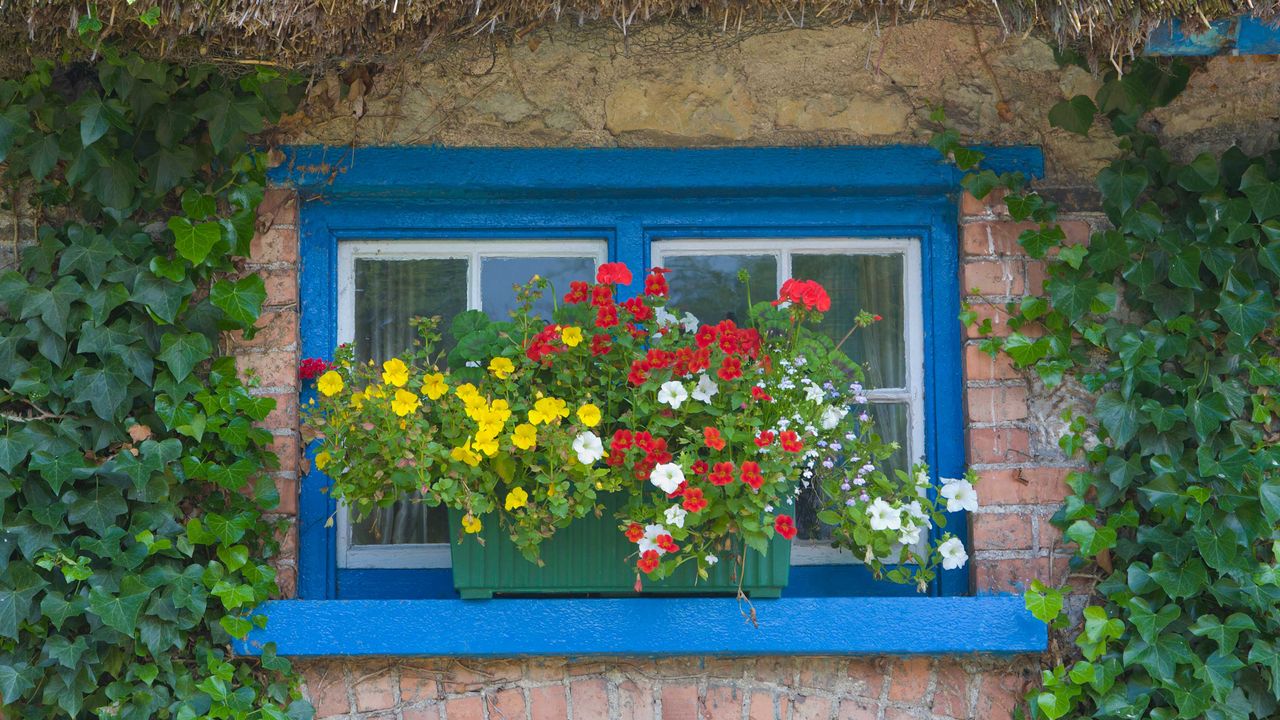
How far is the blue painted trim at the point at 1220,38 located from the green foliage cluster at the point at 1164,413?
355 millimetres

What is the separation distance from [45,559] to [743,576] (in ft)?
4.57

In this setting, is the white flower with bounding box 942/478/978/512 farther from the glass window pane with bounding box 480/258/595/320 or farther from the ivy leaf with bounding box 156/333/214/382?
the ivy leaf with bounding box 156/333/214/382

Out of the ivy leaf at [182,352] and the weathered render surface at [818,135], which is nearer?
the ivy leaf at [182,352]

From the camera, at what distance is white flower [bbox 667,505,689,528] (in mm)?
2521

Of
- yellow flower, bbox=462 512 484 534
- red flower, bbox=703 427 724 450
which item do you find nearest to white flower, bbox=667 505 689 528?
red flower, bbox=703 427 724 450

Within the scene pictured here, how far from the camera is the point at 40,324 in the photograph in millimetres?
2695

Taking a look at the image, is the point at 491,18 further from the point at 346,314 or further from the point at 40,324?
the point at 40,324

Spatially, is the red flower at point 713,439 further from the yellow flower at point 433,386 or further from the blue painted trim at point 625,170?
the blue painted trim at point 625,170

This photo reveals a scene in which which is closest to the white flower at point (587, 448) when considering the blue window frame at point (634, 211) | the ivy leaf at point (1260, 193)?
the blue window frame at point (634, 211)

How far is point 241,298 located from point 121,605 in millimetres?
665

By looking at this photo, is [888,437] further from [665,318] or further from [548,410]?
[548,410]

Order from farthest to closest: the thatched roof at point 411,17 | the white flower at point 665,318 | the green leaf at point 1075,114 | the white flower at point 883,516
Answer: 1. the green leaf at point 1075,114
2. the white flower at point 665,318
3. the white flower at point 883,516
4. the thatched roof at point 411,17

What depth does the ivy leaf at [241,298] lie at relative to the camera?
275cm

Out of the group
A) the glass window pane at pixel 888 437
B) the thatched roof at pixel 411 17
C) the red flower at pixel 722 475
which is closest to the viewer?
the thatched roof at pixel 411 17
